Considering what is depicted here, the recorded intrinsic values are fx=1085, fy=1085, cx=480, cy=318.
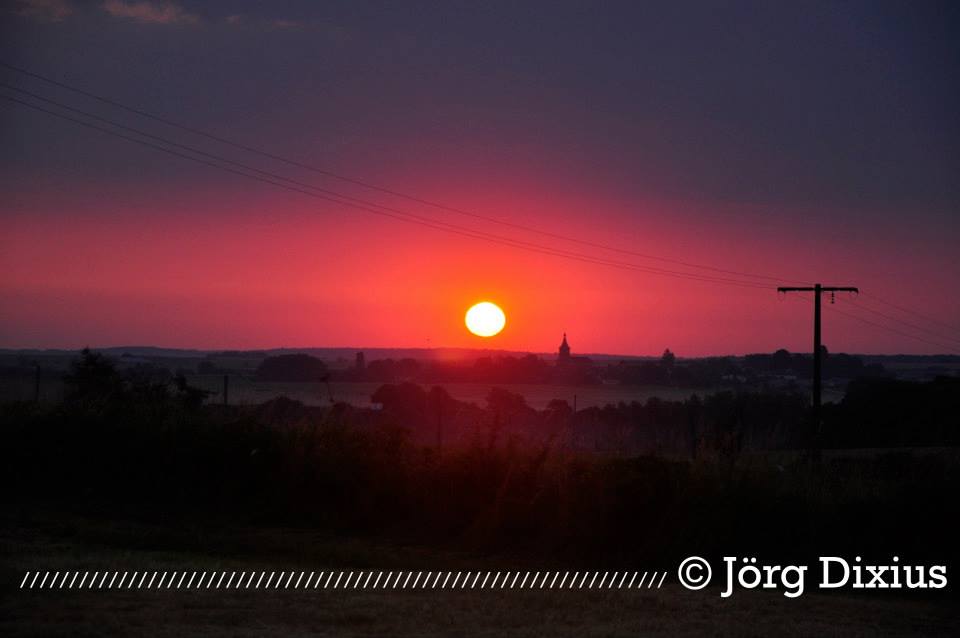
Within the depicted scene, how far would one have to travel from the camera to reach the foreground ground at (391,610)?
9.62m

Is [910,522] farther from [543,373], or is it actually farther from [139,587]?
[543,373]

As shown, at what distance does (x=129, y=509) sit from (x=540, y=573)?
818cm

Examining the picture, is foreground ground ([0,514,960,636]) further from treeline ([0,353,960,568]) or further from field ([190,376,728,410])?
field ([190,376,728,410])

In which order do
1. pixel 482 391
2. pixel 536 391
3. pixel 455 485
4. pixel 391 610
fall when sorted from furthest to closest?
pixel 536 391 < pixel 482 391 < pixel 455 485 < pixel 391 610

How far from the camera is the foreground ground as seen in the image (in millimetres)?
9625

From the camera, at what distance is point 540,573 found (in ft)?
46.9

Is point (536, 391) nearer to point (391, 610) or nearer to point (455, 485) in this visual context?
point (455, 485)

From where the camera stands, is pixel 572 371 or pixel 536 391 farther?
pixel 572 371

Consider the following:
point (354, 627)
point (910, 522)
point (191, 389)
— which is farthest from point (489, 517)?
point (191, 389)

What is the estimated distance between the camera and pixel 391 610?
10.7 meters

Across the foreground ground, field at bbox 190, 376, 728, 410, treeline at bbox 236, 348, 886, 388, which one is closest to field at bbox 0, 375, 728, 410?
field at bbox 190, 376, 728, 410

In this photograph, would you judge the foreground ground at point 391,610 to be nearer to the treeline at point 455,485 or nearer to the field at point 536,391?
the treeline at point 455,485

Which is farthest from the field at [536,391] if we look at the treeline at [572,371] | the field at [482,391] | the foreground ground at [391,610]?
the foreground ground at [391,610]

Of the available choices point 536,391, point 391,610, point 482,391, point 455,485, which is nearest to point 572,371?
point 536,391
